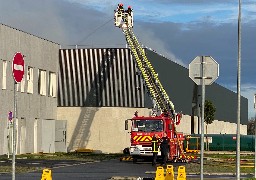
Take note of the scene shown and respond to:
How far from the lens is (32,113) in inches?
2458

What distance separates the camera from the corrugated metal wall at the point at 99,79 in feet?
216

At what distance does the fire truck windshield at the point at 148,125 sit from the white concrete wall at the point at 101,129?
62.3ft

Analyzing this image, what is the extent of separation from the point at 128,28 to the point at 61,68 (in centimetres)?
838

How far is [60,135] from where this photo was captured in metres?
67.1

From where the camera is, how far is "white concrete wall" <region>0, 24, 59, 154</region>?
187 feet

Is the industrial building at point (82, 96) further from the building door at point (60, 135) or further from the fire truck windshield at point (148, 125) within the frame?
the fire truck windshield at point (148, 125)

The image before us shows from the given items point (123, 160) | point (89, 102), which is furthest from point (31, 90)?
point (123, 160)

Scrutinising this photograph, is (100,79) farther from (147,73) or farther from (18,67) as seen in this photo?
(18,67)

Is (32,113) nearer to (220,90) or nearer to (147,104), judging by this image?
(147,104)

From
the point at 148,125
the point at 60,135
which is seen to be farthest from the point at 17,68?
the point at 60,135

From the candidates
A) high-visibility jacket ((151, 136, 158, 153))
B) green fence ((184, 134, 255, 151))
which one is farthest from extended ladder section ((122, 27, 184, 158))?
green fence ((184, 134, 255, 151))

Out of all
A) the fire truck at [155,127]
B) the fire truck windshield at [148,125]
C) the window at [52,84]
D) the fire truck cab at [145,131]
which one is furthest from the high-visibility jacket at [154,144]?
the window at [52,84]

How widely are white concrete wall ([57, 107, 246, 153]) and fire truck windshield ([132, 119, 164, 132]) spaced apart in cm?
1900

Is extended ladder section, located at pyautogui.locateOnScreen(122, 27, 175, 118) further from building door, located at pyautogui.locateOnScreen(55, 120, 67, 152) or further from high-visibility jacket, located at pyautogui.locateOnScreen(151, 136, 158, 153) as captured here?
high-visibility jacket, located at pyautogui.locateOnScreen(151, 136, 158, 153)
